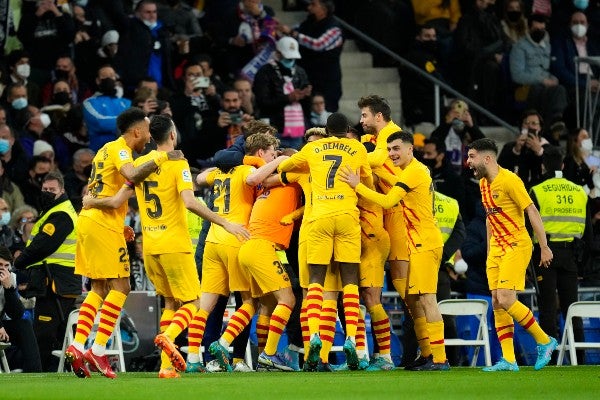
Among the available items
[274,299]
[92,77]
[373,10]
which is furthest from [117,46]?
[274,299]

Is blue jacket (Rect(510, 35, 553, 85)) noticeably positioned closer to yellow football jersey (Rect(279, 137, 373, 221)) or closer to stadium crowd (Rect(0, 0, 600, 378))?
stadium crowd (Rect(0, 0, 600, 378))

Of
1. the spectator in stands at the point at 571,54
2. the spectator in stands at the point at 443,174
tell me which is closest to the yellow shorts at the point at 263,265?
the spectator in stands at the point at 443,174

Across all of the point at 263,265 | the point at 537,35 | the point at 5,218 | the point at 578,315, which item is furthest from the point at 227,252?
the point at 537,35

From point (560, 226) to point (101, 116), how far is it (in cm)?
612

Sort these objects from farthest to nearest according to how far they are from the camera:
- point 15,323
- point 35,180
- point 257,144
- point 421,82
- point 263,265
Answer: point 421,82 → point 35,180 → point 15,323 → point 257,144 → point 263,265

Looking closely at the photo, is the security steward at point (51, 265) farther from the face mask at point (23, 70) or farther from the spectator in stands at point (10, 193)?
the face mask at point (23, 70)

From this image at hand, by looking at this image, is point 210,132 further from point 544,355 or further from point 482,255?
point 544,355

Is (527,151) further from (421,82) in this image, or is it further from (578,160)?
(421,82)

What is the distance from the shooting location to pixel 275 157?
17906mm

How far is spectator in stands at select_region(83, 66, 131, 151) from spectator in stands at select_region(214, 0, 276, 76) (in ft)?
9.60

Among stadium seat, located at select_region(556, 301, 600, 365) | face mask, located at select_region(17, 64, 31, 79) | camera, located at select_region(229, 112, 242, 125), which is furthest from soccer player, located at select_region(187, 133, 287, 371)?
face mask, located at select_region(17, 64, 31, 79)

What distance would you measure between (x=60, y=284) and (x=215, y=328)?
1989 millimetres

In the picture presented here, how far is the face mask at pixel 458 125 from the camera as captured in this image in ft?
80.7

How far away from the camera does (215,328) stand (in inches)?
729
